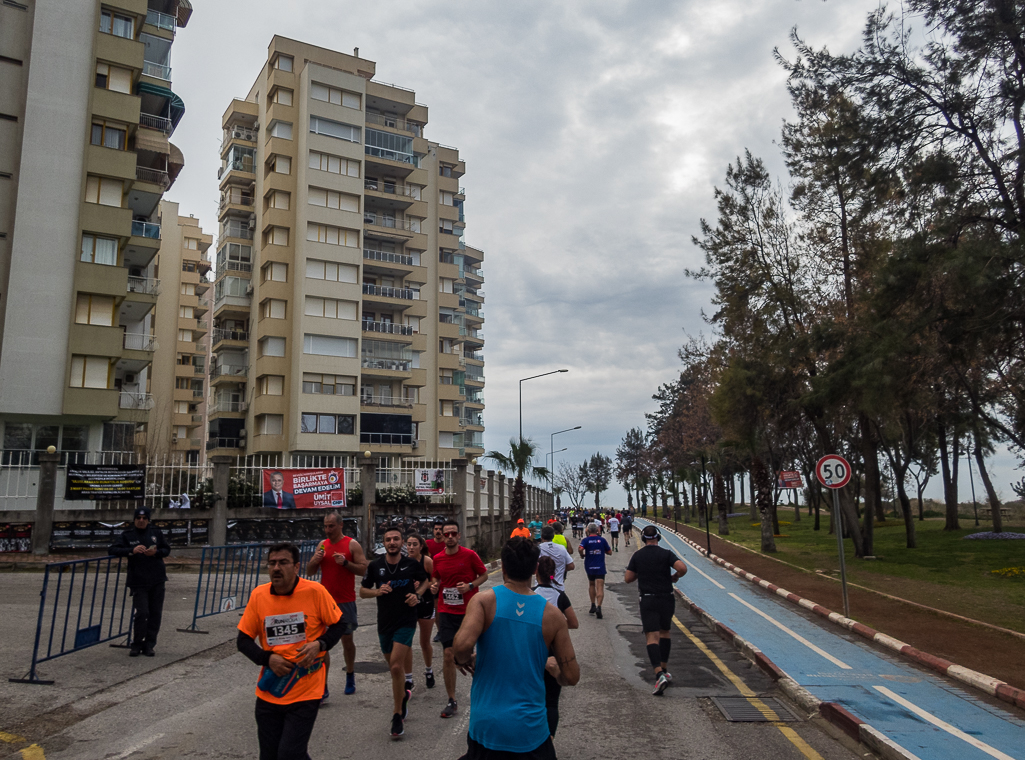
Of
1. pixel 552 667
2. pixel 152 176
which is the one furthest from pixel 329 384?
pixel 552 667

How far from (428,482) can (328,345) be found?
2260 cm

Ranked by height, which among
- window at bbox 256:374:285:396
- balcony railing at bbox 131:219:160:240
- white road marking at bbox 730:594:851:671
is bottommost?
white road marking at bbox 730:594:851:671

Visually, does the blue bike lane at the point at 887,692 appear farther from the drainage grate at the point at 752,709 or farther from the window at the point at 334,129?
the window at the point at 334,129

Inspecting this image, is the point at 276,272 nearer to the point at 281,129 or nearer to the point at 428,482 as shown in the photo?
the point at 281,129

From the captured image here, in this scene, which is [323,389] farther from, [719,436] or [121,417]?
[719,436]

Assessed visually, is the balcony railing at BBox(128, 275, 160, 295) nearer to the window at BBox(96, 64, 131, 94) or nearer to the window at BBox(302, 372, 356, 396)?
the window at BBox(96, 64, 131, 94)

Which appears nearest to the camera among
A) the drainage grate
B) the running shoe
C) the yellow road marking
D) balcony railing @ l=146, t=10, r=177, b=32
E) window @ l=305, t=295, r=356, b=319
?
the yellow road marking

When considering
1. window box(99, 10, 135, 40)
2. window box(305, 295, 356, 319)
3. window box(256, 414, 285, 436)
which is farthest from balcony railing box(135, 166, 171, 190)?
window box(256, 414, 285, 436)

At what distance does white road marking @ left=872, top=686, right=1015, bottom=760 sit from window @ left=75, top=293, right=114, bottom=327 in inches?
1243

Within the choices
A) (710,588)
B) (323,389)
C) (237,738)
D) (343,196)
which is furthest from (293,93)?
(237,738)

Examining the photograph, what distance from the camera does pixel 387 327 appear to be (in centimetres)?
5122

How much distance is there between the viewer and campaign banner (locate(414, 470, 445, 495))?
2670 centimetres

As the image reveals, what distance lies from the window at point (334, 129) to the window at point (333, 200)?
3594 millimetres

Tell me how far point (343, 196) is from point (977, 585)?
40.0m
